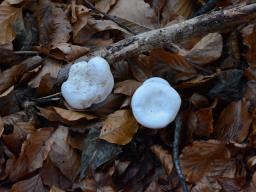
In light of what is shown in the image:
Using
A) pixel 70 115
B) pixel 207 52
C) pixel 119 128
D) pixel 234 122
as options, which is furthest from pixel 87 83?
pixel 234 122

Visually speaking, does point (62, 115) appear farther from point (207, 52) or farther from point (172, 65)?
point (207, 52)

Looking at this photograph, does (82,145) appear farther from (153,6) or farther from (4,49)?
(153,6)

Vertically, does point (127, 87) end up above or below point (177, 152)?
above

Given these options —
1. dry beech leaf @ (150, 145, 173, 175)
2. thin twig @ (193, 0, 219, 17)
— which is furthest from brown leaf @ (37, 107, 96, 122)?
thin twig @ (193, 0, 219, 17)

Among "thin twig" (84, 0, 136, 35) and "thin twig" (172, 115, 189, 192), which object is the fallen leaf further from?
"thin twig" (84, 0, 136, 35)

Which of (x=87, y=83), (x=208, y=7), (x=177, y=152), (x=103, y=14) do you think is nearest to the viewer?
(x=177, y=152)

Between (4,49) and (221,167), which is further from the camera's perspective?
(4,49)

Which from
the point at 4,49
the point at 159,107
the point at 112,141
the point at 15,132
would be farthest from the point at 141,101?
the point at 4,49

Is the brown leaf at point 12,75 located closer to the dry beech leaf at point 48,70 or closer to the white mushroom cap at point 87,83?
the dry beech leaf at point 48,70
